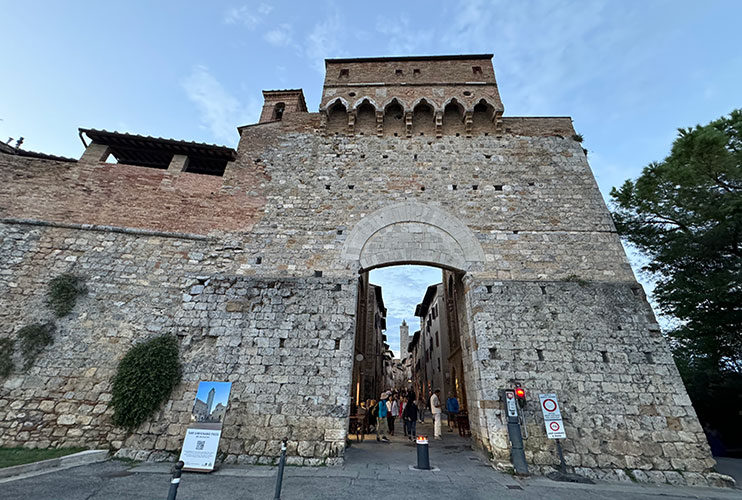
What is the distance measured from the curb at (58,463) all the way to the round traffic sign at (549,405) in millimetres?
9153

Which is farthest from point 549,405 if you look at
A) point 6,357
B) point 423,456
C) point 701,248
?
point 6,357

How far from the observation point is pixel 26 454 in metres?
5.61

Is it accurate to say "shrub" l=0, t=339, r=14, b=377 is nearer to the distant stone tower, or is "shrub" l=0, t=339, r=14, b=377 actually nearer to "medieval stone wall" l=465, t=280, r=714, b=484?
"medieval stone wall" l=465, t=280, r=714, b=484

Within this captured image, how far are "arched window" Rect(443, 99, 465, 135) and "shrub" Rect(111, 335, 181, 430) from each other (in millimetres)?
10633

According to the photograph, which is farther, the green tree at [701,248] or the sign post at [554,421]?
the green tree at [701,248]

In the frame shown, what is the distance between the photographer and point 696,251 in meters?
9.57

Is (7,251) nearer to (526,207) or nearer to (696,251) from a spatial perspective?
(526,207)

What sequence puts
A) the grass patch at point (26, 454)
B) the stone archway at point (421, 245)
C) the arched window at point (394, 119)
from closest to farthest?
the grass patch at point (26, 454) < the stone archway at point (421, 245) < the arched window at point (394, 119)

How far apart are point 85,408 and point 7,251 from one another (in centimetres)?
496

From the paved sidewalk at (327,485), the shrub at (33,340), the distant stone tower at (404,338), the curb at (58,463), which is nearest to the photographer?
the paved sidewalk at (327,485)

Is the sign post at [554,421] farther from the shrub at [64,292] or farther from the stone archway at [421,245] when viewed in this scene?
the shrub at [64,292]

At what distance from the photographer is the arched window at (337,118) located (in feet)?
35.2

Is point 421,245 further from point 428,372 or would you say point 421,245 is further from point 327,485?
point 428,372

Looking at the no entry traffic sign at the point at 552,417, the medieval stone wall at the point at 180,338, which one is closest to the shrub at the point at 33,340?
the medieval stone wall at the point at 180,338
